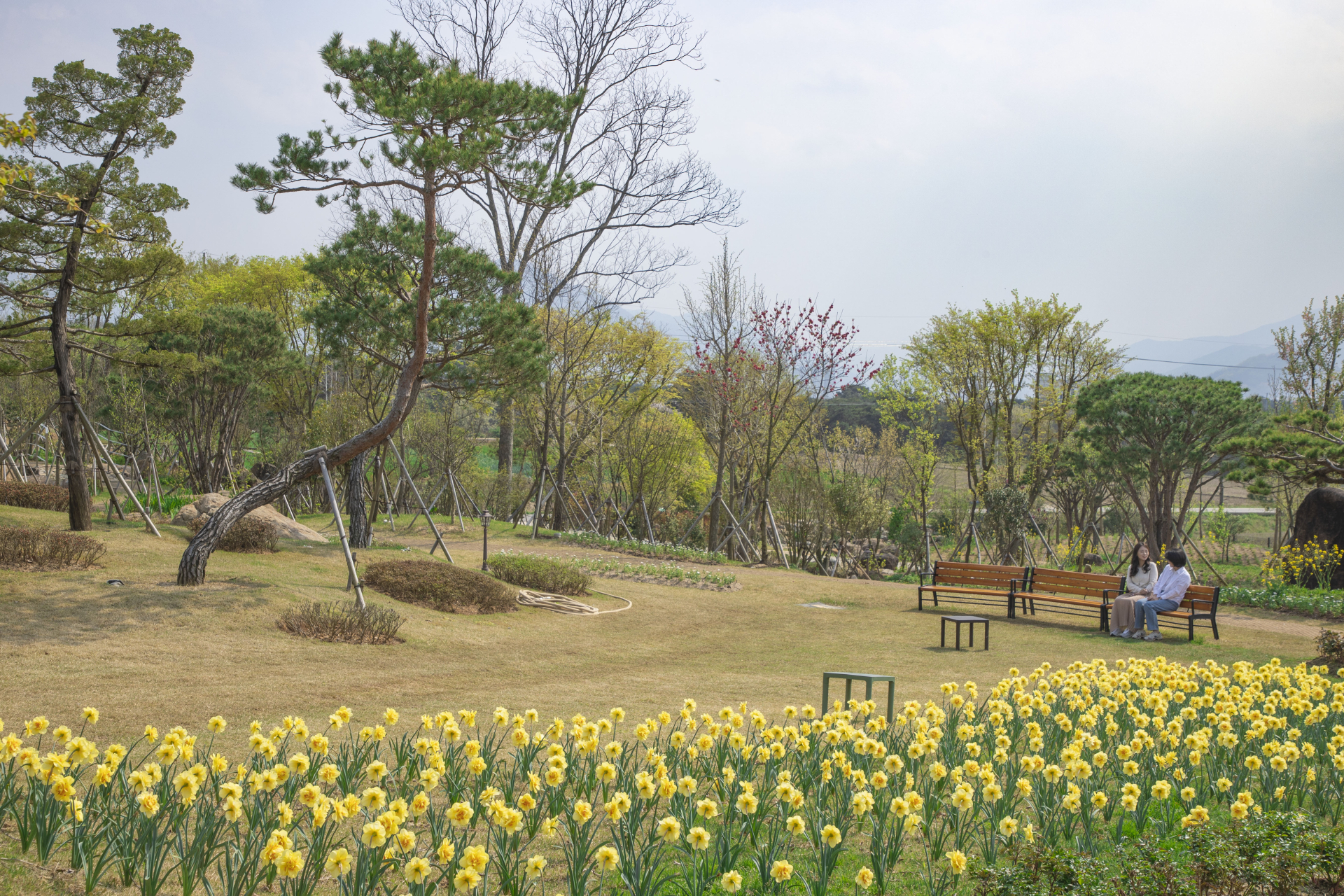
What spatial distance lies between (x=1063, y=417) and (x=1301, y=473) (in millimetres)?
7563

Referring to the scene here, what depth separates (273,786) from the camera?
2.71 meters

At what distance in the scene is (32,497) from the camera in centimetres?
1283

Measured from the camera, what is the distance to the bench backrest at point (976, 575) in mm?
13180

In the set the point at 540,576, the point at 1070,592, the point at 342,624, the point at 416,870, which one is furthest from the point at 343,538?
the point at 1070,592

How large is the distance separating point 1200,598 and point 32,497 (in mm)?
16996

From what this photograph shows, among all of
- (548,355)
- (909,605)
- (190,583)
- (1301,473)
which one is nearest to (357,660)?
(190,583)

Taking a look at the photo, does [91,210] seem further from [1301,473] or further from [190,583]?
[1301,473]

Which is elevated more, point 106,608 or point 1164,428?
point 1164,428

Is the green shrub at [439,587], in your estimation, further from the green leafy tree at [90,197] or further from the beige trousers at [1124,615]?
the beige trousers at [1124,615]

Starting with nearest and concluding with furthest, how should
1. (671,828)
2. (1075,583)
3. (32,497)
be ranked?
(671,828) < (1075,583) < (32,497)

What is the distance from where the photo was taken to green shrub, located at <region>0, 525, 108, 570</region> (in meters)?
8.13

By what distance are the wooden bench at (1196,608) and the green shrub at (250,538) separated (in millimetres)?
11965

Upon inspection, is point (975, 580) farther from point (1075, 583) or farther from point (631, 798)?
point (631, 798)

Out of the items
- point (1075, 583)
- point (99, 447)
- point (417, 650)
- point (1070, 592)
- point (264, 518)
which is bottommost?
point (417, 650)
